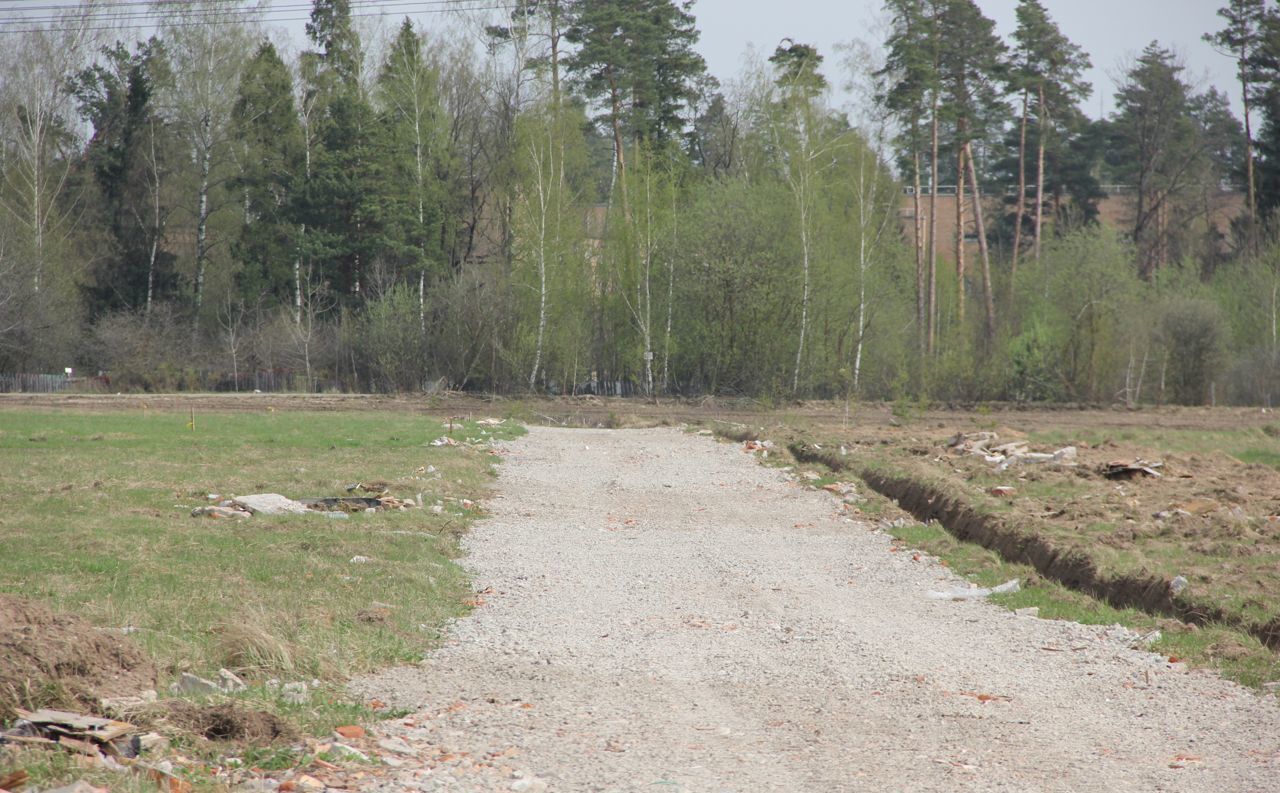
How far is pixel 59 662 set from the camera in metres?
6.45

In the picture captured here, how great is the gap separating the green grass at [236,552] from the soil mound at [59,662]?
0.47 meters

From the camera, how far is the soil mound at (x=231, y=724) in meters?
6.12

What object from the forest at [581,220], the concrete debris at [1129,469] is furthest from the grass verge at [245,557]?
the forest at [581,220]

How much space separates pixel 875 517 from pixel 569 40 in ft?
131

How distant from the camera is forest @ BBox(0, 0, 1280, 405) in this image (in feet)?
151

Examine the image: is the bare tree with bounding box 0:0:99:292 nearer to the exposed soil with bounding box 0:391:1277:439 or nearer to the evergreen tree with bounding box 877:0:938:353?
the exposed soil with bounding box 0:391:1277:439

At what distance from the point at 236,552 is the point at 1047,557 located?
30.0ft

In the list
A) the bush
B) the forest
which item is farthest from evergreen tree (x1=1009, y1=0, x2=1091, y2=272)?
the bush

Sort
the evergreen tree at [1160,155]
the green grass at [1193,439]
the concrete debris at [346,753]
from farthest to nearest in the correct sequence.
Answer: the evergreen tree at [1160,155] < the green grass at [1193,439] < the concrete debris at [346,753]

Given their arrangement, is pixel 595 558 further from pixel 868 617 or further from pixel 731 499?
pixel 731 499

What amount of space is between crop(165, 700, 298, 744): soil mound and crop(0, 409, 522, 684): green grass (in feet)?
4.09

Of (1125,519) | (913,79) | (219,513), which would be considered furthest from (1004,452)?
(913,79)

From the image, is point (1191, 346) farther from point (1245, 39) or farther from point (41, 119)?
point (41, 119)

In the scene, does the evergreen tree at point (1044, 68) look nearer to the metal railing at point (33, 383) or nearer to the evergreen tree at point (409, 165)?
the evergreen tree at point (409, 165)
